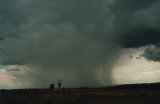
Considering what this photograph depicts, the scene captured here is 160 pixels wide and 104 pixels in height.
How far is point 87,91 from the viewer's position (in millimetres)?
29000

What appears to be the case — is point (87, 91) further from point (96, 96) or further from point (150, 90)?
point (150, 90)

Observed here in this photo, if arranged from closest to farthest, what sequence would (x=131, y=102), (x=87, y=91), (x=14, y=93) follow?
(x=131, y=102), (x=87, y=91), (x=14, y=93)

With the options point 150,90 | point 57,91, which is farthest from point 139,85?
point 57,91

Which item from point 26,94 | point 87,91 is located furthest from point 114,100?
point 26,94

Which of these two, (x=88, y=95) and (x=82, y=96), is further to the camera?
(x=82, y=96)

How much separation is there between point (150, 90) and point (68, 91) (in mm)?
6305

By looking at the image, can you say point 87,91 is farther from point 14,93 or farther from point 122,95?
point 14,93

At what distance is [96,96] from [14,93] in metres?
A: 7.12

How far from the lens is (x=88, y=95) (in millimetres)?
28734

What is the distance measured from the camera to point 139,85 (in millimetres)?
29141

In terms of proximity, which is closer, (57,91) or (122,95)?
(122,95)

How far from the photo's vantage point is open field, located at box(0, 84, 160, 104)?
27.3 m

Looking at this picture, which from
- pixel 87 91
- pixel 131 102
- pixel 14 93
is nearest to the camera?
pixel 131 102

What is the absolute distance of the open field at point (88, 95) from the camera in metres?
27.3
